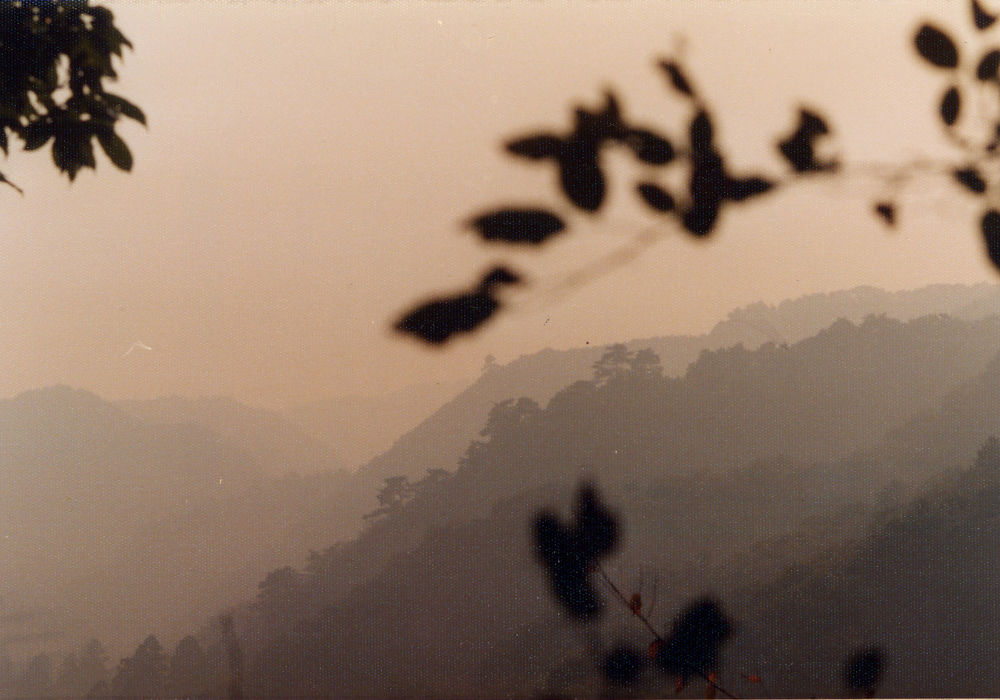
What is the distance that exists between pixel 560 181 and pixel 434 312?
0.20 metres

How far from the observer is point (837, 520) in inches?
61.7

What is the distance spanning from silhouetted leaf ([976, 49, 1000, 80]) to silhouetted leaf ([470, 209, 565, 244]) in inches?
24.1

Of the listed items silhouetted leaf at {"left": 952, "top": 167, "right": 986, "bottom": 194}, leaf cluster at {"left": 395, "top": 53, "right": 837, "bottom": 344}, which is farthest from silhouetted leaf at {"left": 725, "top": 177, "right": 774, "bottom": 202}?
silhouetted leaf at {"left": 952, "top": 167, "right": 986, "bottom": 194}

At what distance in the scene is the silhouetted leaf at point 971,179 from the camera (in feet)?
2.73

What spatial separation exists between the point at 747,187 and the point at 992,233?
→ 0.34 metres

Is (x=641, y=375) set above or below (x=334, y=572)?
above

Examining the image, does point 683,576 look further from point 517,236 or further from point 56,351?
point 56,351

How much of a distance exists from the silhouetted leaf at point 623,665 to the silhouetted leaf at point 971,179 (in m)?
1.16

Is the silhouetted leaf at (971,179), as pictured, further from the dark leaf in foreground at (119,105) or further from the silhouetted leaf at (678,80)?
the dark leaf in foreground at (119,105)

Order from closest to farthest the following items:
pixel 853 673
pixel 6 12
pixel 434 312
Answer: pixel 434 312
pixel 6 12
pixel 853 673

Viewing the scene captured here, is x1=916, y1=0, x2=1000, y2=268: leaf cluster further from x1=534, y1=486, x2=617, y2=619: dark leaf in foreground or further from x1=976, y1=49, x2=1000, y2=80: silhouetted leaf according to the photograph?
x1=534, y1=486, x2=617, y2=619: dark leaf in foreground

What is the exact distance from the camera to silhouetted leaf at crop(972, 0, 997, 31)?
844 millimetres

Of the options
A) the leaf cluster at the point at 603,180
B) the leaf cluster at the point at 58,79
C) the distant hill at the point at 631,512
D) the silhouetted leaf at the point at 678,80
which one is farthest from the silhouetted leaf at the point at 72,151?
the distant hill at the point at 631,512

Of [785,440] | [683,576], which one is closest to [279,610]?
[683,576]
